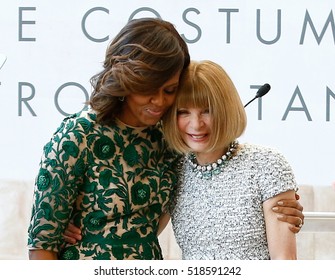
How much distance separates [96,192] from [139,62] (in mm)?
246

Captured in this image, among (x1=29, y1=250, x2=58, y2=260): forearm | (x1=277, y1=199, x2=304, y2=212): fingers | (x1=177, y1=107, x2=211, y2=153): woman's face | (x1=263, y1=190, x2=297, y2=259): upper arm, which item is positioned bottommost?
(x1=29, y1=250, x2=58, y2=260): forearm

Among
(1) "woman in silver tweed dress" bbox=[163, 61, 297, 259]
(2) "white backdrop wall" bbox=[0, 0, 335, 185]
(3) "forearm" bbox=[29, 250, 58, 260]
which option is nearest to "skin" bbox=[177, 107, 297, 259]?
(1) "woman in silver tweed dress" bbox=[163, 61, 297, 259]

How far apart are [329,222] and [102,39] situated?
938 mm

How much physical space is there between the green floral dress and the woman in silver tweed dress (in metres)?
0.08

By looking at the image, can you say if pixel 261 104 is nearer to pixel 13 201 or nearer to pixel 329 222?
pixel 329 222

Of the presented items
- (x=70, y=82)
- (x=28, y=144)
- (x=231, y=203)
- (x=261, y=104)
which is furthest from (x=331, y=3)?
(x=231, y=203)

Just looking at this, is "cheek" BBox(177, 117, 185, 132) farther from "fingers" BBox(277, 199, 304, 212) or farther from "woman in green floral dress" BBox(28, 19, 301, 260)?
Answer: "fingers" BBox(277, 199, 304, 212)

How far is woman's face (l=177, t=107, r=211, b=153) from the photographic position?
1431mm

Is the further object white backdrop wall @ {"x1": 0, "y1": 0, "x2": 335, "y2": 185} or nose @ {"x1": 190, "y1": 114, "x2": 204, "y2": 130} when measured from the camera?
white backdrop wall @ {"x1": 0, "y1": 0, "x2": 335, "y2": 185}

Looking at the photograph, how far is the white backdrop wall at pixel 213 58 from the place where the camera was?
2586 mm

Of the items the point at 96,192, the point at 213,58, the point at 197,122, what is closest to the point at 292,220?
the point at 197,122

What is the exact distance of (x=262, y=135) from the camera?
259 cm

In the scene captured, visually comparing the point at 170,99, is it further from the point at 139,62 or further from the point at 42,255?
the point at 42,255

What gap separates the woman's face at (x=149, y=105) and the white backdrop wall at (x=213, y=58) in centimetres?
112
